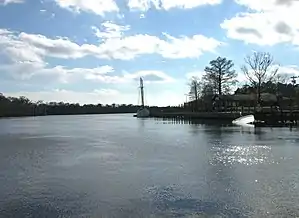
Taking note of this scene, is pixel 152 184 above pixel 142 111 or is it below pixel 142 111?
below

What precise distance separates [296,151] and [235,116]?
43.2 metres

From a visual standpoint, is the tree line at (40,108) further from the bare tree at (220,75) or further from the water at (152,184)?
the water at (152,184)

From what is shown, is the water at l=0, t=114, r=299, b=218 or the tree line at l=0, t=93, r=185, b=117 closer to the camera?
the water at l=0, t=114, r=299, b=218

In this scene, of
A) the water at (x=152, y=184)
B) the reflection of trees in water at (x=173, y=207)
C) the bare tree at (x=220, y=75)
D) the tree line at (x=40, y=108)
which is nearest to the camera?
the reflection of trees in water at (x=173, y=207)

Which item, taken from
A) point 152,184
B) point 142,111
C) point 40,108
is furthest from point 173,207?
point 40,108

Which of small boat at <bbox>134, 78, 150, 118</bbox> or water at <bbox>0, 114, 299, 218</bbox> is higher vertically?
small boat at <bbox>134, 78, 150, 118</bbox>

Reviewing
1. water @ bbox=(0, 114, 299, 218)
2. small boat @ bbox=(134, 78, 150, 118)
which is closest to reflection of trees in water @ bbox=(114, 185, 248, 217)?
water @ bbox=(0, 114, 299, 218)

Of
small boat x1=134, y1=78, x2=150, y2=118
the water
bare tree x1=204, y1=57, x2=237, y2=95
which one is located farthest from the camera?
small boat x1=134, y1=78, x2=150, y2=118

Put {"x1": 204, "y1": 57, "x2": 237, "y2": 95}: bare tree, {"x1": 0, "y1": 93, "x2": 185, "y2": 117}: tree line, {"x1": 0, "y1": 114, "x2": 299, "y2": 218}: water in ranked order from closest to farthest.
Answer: {"x1": 0, "y1": 114, "x2": 299, "y2": 218}: water
{"x1": 204, "y1": 57, "x2": 237, "y2": 95}: bare tree
{"x1": 0, "y1": 93, "x2": 185, "y2": 117}: tree line

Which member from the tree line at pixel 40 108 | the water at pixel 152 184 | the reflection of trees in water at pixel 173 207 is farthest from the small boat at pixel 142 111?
the reflection of trees in water at pixel 173 207

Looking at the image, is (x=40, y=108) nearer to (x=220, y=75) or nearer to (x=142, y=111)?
(x=142, y=111)

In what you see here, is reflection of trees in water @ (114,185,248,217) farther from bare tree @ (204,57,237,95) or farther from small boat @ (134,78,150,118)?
small boat @ (134,78,150,118)

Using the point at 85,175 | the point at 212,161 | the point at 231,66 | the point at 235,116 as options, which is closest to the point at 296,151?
the point at 212,161

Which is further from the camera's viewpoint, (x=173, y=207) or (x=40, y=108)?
(x=40, y=108)
